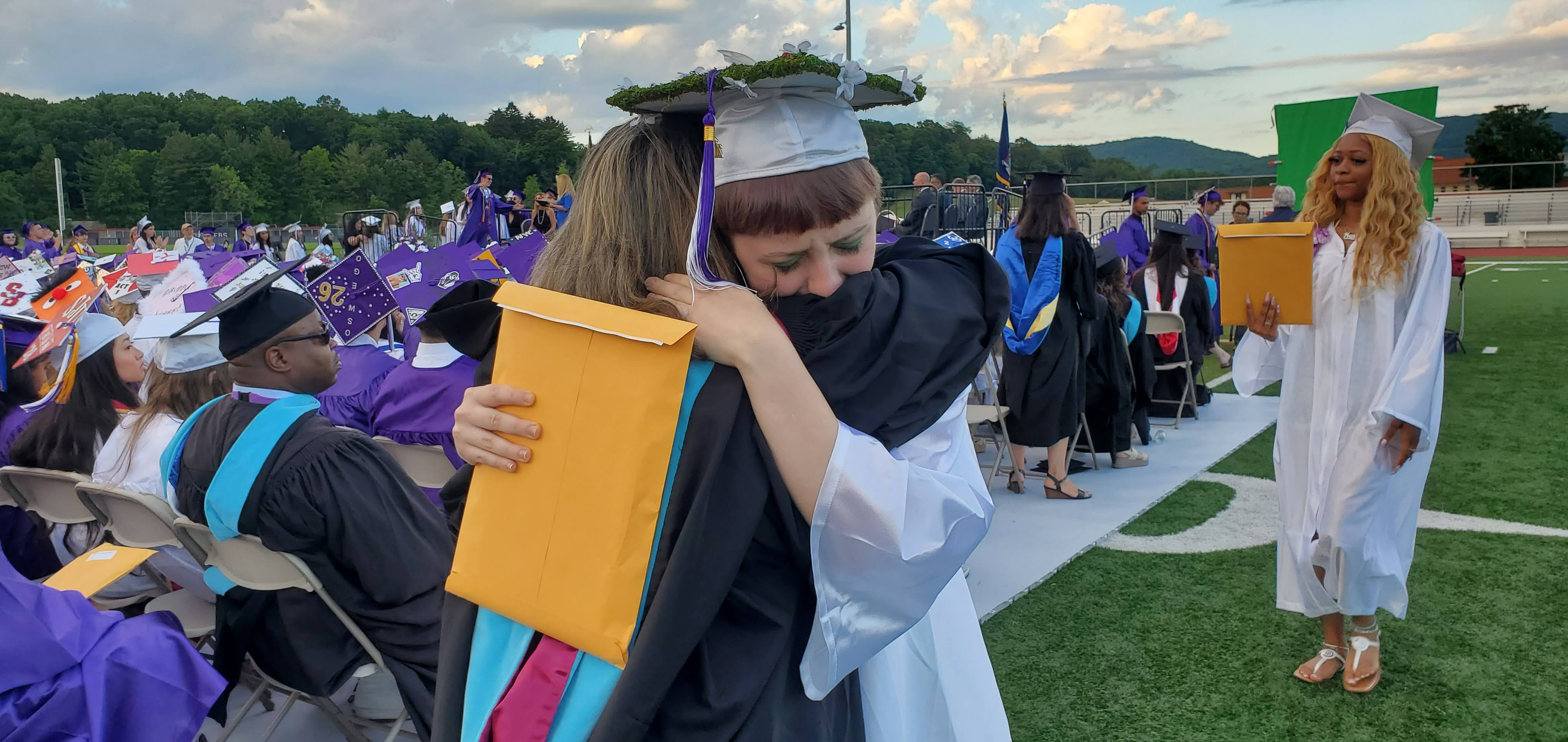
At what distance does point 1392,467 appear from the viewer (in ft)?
10.8

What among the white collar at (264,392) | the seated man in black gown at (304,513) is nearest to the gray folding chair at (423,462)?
the seated man in black gown at (304,513)

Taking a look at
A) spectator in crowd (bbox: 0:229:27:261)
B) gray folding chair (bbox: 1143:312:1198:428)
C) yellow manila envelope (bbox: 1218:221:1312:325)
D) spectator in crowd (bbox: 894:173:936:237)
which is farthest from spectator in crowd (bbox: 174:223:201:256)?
yellow manila envelope (bbox: 1218:221:1312:325)

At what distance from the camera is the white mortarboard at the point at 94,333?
14.0 feet

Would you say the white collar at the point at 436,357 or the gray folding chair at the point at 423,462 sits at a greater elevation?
the white collar at the point at 436,357

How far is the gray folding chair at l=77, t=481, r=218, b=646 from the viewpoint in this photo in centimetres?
314

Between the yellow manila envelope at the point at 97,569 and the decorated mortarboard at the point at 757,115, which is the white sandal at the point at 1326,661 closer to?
the decorated mortarboard at the point at 757,115

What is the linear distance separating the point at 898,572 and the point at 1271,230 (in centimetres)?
272

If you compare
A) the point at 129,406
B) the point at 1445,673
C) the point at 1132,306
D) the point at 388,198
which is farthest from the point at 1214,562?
the point at 388,198

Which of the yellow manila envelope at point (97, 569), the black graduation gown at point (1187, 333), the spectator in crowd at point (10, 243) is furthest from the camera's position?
the spectator in crowd at point (10, 243)

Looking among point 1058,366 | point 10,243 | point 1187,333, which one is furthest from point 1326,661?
point 10,243

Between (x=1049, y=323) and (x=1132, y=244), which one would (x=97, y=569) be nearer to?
(x=1049, y=323)

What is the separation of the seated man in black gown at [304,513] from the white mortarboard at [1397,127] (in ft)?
11.1

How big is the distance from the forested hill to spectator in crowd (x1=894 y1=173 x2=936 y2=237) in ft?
120

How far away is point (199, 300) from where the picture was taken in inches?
159
